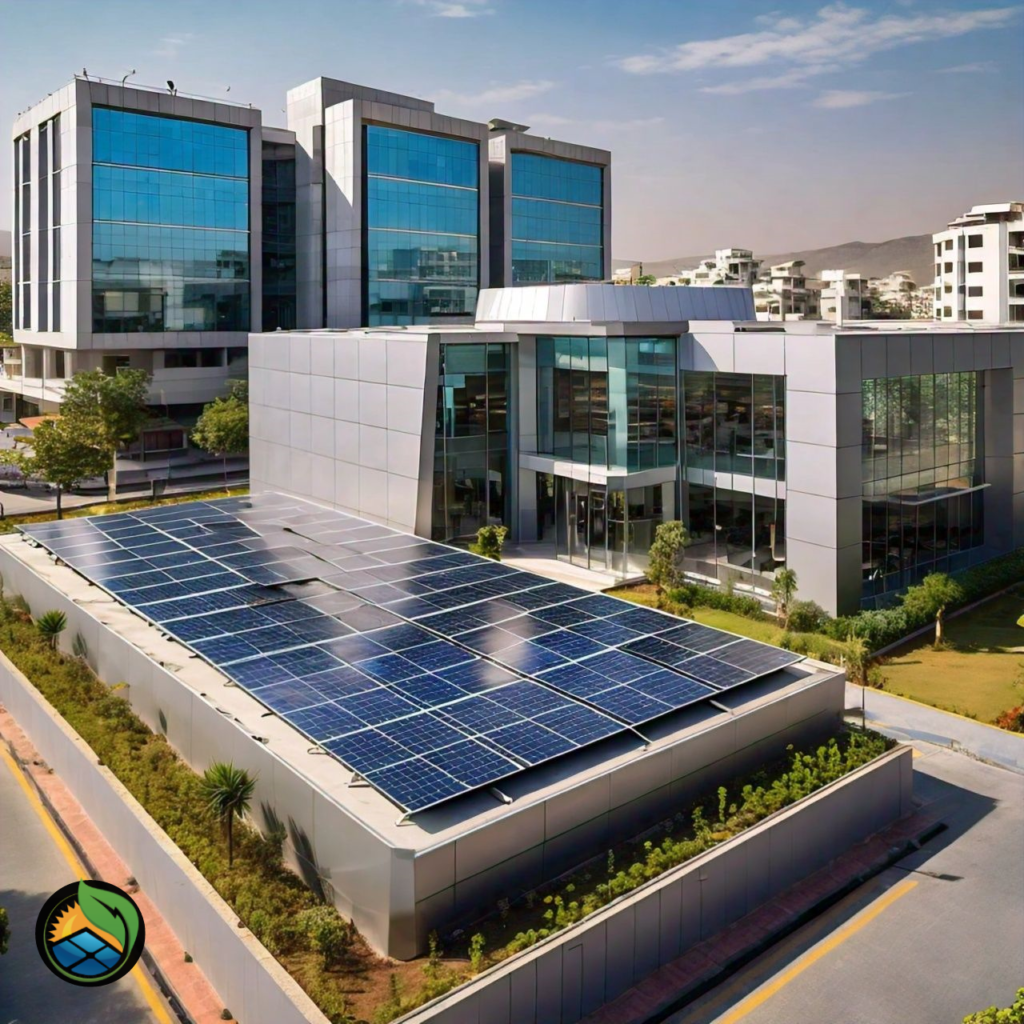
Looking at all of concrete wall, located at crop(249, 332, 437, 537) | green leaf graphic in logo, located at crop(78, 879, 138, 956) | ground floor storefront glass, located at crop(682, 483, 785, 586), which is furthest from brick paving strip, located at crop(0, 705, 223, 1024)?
ground floor storefront glass, located at crop(682, 483, 785, 586)

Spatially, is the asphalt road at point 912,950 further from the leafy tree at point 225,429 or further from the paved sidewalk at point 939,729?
the leafy tree at point 225,429

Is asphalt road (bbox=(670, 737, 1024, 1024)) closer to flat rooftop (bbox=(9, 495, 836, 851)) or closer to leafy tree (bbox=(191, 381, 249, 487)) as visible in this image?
flat rooftop (bbox=(9, 495, 836, 851))

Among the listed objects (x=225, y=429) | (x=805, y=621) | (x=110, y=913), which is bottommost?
(x=110, y=913)

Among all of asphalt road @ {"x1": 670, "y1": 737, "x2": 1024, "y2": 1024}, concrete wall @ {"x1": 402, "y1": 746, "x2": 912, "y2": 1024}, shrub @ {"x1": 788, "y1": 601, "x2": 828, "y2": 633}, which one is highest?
shrub @ {"x1": 788, "y1": 601, "x2": 828, "y2": 633}

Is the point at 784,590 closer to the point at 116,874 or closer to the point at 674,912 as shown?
the point at 674,912

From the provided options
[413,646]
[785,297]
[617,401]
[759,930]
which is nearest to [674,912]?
[759,930]

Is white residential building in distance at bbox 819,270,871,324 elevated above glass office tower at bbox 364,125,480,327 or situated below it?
above
